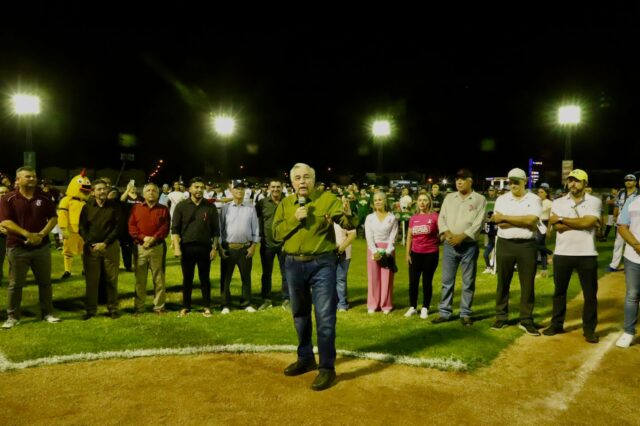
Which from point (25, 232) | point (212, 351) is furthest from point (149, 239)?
point (212, 351)

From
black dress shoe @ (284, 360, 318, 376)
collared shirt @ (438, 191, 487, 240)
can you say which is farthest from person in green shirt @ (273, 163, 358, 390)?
collared shirt @ (438, 191, 487, 240)

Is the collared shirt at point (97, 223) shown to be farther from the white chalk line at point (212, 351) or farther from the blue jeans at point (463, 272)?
the blue jeans at point (463, 272)

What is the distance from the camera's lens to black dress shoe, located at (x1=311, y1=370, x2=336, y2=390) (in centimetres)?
513

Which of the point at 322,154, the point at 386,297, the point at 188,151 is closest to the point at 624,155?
the point at 322,154

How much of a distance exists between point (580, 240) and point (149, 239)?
6.59 metres

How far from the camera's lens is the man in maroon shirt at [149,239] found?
8.38m

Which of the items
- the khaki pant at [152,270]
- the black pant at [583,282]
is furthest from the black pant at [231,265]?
the black pant at [583,282]

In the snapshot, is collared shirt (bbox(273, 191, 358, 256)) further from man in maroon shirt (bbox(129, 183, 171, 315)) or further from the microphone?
man in maroon shirt (bbox(129, 183, 171, 315))

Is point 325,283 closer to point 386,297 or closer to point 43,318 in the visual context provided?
point 386,297

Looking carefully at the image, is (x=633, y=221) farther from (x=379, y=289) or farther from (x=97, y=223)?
(x=97, y=223)

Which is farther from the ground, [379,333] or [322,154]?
[322,154]

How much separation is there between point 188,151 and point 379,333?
5260 cm

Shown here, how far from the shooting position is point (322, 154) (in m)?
64.8

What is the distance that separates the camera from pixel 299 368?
5.60 m
